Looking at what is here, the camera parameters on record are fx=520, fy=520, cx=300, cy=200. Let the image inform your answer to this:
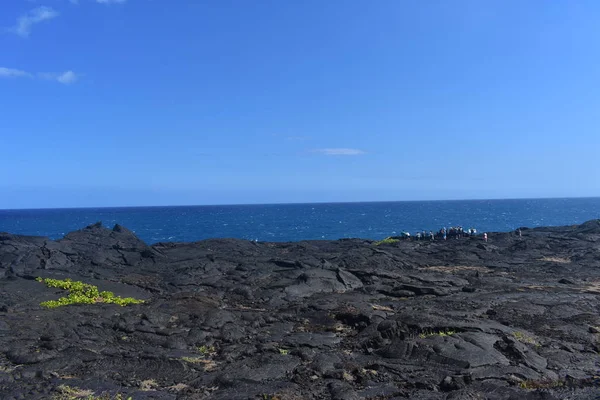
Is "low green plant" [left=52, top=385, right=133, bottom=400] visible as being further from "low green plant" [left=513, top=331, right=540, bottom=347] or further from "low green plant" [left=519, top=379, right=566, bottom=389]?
"low green plant" [left=513, top=331, right=540, bottom=347]

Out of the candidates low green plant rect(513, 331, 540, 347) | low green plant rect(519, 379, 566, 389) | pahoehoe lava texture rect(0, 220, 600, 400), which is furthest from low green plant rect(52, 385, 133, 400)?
low green plant rect(513, 331, 540, 347)

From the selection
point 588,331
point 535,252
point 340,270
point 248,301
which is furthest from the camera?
point 535,252

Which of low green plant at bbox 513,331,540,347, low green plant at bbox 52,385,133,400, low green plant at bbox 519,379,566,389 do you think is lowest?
low green plant at bbox 519,379,566,389

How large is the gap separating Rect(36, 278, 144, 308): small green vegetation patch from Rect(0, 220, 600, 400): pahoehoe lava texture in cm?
80

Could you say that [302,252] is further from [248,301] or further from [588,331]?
[588,331]

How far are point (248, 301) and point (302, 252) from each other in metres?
23.1

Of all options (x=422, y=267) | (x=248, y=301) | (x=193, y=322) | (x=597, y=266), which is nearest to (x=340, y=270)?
(x=248, y=301)

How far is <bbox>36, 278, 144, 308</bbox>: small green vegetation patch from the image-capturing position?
28.3 meters

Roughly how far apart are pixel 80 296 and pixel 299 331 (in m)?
14.0

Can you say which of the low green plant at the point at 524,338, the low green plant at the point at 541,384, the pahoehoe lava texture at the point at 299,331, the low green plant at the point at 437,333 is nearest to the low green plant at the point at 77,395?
the pahoehoe lava texture at the point at 299,331

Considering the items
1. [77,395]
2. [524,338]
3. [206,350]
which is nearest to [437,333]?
[524,338]

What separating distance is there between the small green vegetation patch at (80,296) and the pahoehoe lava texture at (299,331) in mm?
804

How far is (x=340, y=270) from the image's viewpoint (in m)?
38.0

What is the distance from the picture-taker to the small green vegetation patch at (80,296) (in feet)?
92.8
